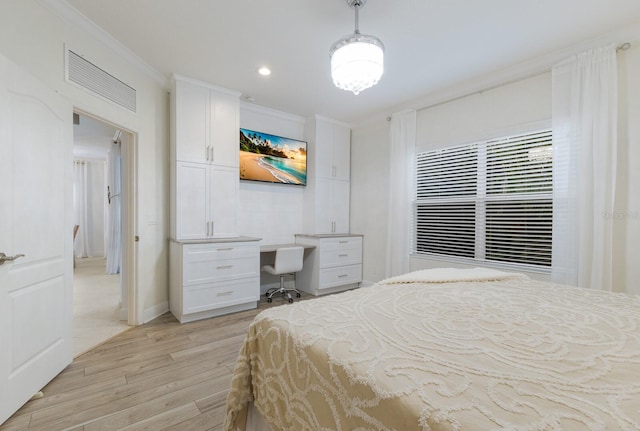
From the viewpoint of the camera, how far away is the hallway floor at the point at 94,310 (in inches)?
106

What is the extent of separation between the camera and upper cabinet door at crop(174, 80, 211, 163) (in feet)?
10.6

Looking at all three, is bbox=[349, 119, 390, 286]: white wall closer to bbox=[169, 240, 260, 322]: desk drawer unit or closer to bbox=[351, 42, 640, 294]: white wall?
bbox=[351, 42, 640, 294]: white wall

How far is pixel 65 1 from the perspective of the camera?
2.08m

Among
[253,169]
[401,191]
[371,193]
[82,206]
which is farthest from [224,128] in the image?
[82,206]

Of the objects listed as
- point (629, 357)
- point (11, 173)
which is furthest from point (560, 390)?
point (11, 173)

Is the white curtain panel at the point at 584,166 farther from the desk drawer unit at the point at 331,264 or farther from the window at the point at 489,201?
the desk drawer unit at the point at 331,264

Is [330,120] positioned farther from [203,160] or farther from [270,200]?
[203,160]

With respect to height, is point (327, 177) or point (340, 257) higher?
point (327, 177)

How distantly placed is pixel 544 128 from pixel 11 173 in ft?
14.1

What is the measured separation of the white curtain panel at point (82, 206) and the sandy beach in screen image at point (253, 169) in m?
6.00

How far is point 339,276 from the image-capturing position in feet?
14.2

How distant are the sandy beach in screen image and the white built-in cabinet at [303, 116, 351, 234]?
621mm

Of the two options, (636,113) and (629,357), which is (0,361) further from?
(636,113)

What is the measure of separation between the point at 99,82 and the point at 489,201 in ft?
13.4
